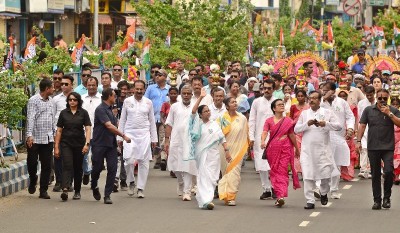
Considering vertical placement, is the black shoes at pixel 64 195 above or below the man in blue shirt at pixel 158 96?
below

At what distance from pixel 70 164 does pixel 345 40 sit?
34669 mm

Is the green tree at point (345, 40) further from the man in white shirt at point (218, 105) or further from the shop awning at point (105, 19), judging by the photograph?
the man in white shirt at point (218, 105)

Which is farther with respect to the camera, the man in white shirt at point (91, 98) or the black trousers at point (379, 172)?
the man in white shirt at point (91, 98)

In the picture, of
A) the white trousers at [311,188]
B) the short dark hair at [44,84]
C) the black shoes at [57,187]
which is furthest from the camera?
the black shoes at [57,187]

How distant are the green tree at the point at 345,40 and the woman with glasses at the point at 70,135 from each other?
3393 cm

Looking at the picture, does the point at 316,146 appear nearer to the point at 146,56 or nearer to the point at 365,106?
the point at 365,106

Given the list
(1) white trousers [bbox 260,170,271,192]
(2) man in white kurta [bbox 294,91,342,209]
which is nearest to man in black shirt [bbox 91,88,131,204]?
(1) white trousers [bbox 260,170,271,192]

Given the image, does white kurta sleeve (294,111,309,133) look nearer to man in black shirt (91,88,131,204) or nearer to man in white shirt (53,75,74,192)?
man in black shirt (91,88,131,204)

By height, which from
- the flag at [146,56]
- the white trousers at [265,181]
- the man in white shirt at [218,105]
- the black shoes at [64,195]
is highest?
the flag at [146,56]

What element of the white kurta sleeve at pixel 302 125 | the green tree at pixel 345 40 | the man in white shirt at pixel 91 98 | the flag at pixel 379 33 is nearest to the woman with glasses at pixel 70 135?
the man in white shirt at pixel 91 98

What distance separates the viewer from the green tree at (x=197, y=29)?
113 ft

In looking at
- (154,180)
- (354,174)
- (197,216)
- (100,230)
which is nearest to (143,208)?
(197,216)

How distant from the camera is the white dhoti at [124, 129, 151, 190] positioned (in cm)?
2058

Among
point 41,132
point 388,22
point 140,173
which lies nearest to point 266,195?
point 140,173
